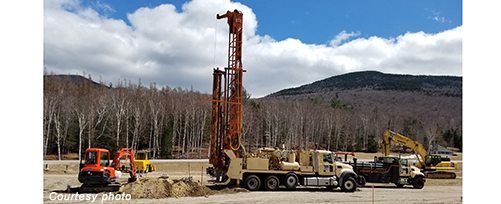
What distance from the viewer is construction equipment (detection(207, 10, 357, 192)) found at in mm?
20922

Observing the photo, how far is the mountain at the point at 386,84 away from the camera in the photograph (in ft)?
516

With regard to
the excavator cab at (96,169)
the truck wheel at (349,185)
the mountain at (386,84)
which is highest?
the mountain at (386,84)

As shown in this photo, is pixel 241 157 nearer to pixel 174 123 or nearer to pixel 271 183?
pixel 271 183

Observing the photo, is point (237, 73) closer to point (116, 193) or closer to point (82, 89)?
point (116, 193)

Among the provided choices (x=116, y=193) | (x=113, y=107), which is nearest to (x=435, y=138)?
(x=113, y=107)

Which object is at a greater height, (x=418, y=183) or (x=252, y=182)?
(x=252, y=182)

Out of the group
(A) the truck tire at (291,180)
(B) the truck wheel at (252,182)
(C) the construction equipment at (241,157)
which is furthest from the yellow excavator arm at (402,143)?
(B) the truck wheel at (252,182)

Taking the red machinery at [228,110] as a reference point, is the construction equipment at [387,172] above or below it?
below

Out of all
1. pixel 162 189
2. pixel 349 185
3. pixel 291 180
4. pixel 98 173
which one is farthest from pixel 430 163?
pixel 98 173

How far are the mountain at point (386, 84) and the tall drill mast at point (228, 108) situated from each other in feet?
417

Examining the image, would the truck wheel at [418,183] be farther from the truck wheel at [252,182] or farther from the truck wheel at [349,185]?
the truck wheel at [252,182]

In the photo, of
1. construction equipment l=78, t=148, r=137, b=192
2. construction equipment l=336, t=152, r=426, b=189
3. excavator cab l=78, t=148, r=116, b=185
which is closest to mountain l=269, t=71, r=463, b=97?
construction equipment l=336, t=152, r=426, b=189

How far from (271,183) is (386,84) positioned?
526 feet

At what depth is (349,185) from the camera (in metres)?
21.4
